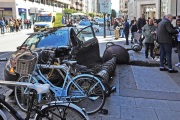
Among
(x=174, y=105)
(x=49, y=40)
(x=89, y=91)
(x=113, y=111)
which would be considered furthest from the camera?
(x=49, y=40)

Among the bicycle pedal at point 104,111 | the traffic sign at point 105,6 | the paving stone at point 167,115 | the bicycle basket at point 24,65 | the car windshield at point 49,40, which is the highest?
the traffic sign at point 105,6

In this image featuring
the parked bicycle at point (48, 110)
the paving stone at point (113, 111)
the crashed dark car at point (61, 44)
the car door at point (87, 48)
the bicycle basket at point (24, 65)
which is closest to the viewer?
the parked bicycle at point (48, 110)

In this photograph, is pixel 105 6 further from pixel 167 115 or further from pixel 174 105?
pixel 167 115

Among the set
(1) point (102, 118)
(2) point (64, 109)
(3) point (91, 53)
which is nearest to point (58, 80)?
(1) point (102, 118)

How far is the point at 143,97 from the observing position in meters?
5.31

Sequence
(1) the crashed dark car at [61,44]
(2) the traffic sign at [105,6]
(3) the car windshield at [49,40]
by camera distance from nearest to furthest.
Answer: (1) the crashed dark car at [61,44], (3) the car windshield at [49,40], (2) the traffic sign at [105,6]

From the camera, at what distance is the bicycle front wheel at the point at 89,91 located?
4195 mm

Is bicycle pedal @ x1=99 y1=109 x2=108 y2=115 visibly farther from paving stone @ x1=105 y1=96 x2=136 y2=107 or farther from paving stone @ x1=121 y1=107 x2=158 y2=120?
paving stone @ x1=105 y1=96 x2=136 y2=107

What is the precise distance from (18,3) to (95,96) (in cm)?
4046

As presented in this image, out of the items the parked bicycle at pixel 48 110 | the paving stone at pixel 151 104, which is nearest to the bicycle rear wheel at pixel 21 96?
the parked bicycle at pixel 48 110

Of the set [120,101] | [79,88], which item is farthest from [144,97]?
[79,88]

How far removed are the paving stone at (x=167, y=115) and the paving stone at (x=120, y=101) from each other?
23.1 inches

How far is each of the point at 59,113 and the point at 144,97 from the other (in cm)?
296

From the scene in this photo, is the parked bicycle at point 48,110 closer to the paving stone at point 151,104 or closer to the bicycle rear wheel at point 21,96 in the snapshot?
the bicycle rear wheel at point 21,96
